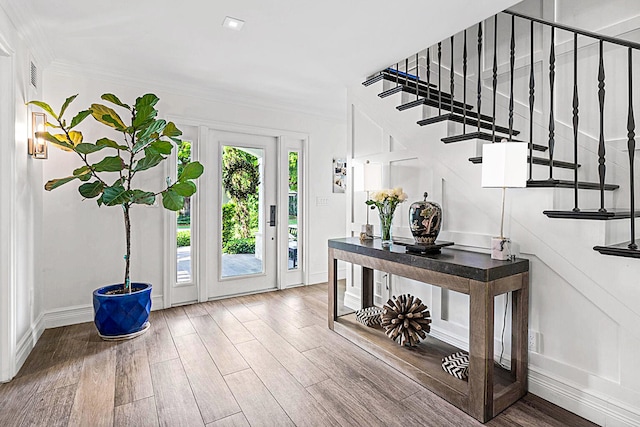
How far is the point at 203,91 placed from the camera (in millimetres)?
4012

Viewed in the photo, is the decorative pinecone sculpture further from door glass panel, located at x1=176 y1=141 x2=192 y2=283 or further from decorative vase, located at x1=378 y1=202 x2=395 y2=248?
door glass panel, located at x1=176 y1=141 x2=192 y2=283

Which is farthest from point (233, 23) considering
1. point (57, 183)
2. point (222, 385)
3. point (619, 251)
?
point (619, 251)

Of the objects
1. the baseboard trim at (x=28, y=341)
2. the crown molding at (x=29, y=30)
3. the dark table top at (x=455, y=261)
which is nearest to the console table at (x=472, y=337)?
the dark table top at (x=455, y=261)

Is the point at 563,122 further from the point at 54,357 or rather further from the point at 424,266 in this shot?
the point at 54,357

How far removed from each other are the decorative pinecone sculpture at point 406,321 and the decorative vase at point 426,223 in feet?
1.76

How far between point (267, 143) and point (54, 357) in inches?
121

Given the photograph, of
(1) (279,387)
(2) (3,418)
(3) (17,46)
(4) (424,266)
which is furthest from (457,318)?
(3) (17,46)

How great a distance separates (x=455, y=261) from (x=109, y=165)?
279 cm

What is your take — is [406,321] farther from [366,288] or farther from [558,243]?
[558,243]

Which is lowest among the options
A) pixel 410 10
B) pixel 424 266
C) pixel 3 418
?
pixel 3 418

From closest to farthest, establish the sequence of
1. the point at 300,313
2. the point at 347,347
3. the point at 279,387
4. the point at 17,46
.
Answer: the point at 279,387, the point at 17,46, the point at 347,347, the point at 300,313

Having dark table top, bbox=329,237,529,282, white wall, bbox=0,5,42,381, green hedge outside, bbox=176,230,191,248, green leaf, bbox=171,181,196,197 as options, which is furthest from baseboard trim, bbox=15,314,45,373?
dark table top, bbox=329,237,529,282

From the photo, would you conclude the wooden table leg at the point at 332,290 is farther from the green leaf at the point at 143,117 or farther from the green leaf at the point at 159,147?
the green leaf at the point at 143,117

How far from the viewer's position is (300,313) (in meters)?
3.76
